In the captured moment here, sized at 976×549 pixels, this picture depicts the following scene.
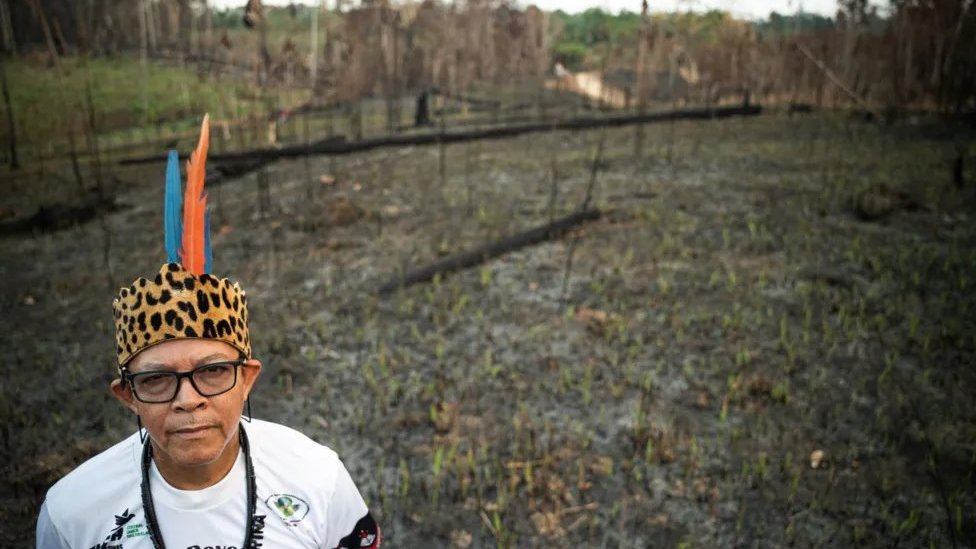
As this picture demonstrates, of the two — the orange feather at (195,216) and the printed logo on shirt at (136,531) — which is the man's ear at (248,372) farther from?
the printed logo on shirt at (136,531)

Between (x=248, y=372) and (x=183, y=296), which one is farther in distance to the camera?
(x=248, y=372)

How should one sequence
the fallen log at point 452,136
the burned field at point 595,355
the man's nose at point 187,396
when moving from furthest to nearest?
1. the fallen log at point 452,136
2. the burned field at point 595,355
3. the man's nose at point 187,396

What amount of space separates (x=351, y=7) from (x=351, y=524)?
79.8ft

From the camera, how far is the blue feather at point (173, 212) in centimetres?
164

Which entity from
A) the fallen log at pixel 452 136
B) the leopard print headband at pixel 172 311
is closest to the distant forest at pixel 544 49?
the fallen log at pixel 452 136

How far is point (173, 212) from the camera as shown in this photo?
1.65m

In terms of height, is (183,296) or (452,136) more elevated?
(452,136)

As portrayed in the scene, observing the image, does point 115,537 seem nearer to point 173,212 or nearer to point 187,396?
point 187,396

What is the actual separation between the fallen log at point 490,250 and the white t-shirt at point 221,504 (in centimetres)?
486

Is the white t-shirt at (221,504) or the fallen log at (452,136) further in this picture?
the fallen log at (452,136)

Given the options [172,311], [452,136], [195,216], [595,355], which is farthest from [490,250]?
[452,136]

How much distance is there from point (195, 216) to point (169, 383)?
442 millimetres

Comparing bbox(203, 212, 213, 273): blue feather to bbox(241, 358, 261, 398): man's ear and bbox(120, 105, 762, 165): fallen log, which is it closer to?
bbox(241, 358, 261, 398): man's ear

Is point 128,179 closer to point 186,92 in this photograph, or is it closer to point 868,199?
point 186,92
